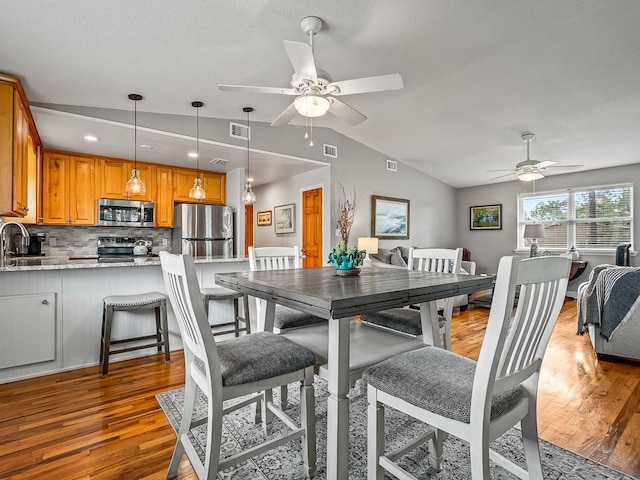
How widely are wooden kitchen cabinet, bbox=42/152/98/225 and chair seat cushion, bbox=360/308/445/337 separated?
4368mm

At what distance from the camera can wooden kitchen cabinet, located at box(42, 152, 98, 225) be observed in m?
4.40

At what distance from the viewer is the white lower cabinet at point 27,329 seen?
258cm

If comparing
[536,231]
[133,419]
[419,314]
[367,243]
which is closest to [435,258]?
[419,314]

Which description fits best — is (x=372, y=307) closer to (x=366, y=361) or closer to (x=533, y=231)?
(x=366, y=361)

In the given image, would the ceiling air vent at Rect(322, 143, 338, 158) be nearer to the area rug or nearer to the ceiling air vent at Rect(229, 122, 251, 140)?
the ceiling air vent at Rect(229, 122, 251, 140)

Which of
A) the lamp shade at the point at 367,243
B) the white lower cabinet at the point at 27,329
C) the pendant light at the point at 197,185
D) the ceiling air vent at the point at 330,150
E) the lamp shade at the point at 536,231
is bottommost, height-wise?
the white lower cabinet at the point at 27,329

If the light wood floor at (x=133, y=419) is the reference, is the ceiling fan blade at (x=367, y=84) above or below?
above

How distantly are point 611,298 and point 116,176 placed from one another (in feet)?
19.6

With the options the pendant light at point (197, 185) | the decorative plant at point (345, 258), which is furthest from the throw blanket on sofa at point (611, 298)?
the pendant light at point (197, 185)

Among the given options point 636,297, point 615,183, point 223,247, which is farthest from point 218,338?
point 615,183

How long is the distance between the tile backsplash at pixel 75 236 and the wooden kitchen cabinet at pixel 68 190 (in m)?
0.43

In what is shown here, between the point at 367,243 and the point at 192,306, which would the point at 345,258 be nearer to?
the point at 192,306

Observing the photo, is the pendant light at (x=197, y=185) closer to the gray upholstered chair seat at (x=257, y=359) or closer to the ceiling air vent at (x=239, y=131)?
the ceiling air vent at (x=239, y=131)

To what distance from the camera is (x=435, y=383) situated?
1187 mm
